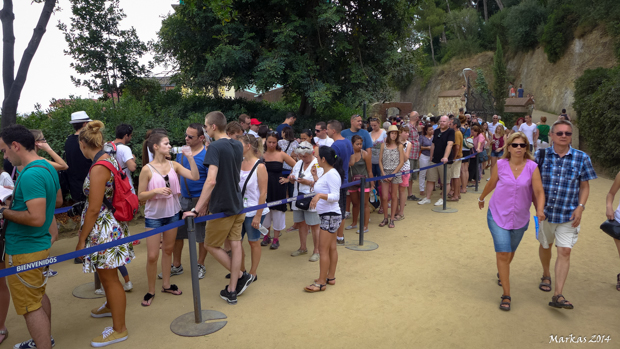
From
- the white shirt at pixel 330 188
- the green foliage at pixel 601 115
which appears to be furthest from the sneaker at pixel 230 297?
the green foliage at pixel 601 115

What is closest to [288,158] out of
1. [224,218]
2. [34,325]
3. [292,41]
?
[224,218]

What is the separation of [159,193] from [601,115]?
13918 mm

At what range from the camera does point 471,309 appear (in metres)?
4.28

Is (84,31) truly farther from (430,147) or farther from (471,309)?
(471,309)

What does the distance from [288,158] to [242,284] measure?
206cm

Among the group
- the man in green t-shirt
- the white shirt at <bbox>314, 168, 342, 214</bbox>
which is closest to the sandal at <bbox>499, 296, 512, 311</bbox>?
the white shirt at <bbox>314, 168, 342, 214</bbox>

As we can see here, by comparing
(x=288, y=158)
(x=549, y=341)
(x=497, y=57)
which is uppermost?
(x=497, y=57)

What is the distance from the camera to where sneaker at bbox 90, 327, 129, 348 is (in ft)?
11.8

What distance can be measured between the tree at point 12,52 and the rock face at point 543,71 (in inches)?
1084

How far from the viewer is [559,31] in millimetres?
29375

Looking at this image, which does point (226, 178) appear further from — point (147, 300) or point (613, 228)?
point (613, 228)

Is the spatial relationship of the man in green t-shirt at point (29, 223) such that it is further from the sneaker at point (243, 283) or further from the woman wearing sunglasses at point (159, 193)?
the sneaker at point (243, 283)

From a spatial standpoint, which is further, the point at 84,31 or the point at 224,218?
the point at 84,31

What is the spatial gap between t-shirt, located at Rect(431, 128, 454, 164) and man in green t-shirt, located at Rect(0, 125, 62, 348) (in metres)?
7.46
